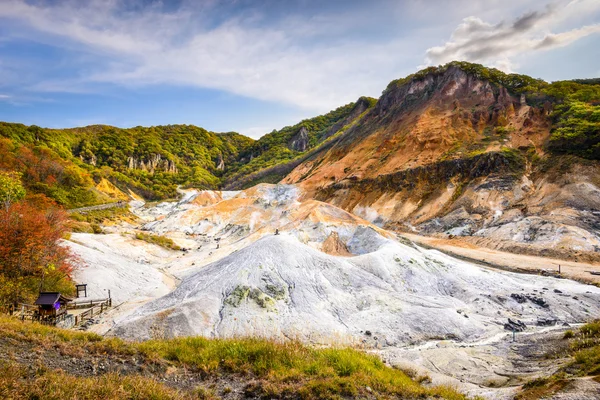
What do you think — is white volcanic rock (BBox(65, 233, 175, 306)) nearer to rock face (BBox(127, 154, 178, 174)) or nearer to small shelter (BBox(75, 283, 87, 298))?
small shelter (BBox(75, 283, 87, 298))

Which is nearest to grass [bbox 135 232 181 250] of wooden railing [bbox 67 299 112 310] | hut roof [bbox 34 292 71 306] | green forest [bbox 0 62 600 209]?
wooden railing [bbox 67 299 112 310]

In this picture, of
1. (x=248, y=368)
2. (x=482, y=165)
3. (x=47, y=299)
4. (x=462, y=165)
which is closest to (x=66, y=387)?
(x=248, y=368)

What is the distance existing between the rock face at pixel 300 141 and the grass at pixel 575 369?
146373 mm

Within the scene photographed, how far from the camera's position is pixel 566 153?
5212 centimetres

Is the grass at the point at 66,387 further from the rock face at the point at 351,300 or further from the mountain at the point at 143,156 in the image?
the mountain at the point at 143,156

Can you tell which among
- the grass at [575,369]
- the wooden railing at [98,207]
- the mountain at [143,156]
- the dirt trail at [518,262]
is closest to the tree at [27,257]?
the grass at [575,369]

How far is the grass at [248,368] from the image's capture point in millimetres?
6539

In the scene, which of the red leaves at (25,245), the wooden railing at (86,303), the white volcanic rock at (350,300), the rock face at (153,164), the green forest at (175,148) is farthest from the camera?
the rock face at (153,164)

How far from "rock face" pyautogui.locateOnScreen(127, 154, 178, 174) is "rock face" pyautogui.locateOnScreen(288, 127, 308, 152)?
5444cm

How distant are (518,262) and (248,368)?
36482 millimetres

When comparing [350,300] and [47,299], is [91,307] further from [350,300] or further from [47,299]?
[350,300]

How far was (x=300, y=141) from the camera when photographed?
525 feet

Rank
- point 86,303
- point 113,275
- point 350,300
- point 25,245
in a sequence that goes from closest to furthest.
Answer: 1. point 25,245
2. point 350,300
3. point 86,303
4. point 113,275

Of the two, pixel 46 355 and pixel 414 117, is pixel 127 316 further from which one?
pixel 414 117
